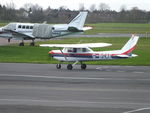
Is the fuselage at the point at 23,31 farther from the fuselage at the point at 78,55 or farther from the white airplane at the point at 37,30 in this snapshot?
the fuselage at the point at 78,55

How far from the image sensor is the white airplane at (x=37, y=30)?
55875 millimetres

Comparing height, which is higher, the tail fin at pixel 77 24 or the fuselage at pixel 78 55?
the tail fin at pixel 77 24

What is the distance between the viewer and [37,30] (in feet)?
187

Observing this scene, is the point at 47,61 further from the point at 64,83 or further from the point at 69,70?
the point at 64,83

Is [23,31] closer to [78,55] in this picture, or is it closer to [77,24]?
[77,24]

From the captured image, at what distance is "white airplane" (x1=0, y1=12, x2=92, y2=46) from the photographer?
55875 millimetres

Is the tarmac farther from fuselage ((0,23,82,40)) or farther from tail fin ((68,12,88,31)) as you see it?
tail fin ((68,12,88,31))

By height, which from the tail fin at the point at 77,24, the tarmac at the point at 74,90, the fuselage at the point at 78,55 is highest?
the tail fin at the point at 77,24

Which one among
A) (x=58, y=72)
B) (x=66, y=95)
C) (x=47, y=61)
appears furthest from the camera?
(x=47, y=61)

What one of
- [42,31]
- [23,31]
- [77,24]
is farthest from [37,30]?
[77,24]

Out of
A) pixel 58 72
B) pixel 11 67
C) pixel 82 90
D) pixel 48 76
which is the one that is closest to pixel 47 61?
pixel 11 67

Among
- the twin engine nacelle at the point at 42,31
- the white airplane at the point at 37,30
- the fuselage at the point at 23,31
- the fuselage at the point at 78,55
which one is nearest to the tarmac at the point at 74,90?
the fuselage at the point at 78,55

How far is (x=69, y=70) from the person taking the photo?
3088cm

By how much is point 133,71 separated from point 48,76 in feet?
20.1
